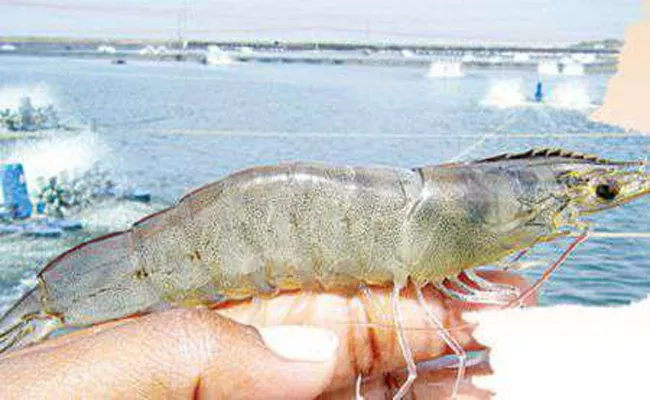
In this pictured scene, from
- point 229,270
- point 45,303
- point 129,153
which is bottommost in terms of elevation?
point 129,153

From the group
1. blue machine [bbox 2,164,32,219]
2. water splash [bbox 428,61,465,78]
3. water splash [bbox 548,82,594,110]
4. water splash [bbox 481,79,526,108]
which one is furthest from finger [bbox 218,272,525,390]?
water splash [bbox 428,61,465,78]

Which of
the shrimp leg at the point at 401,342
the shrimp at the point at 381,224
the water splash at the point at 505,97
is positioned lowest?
the water splash at the point at 505,97

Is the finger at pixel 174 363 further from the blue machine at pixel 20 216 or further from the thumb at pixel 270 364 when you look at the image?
the blue machine at pixel 20 216

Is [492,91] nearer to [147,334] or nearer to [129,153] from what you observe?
[129,153]

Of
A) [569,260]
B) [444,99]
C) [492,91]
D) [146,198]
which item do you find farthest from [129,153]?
[492,91]

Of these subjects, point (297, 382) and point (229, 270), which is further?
point (229, 270)

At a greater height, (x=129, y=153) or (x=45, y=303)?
(x=45, y=303)

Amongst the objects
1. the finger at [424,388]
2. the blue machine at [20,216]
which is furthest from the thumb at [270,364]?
the blue machine at [20,216]
